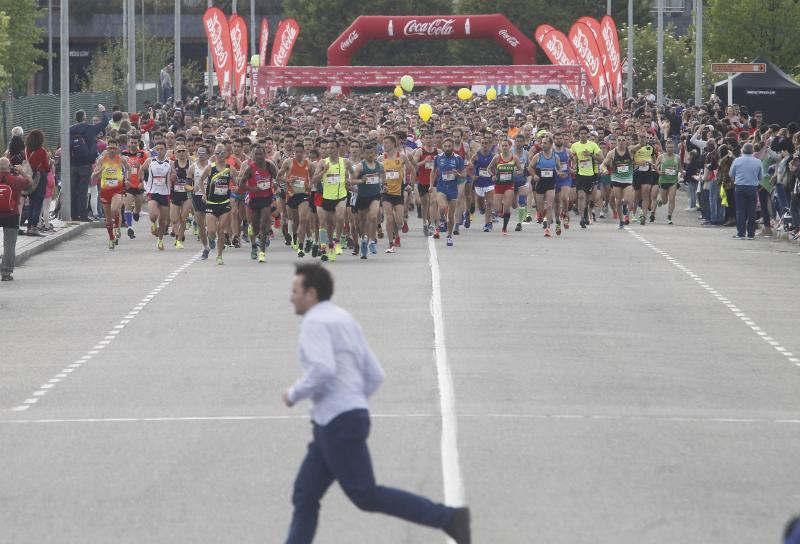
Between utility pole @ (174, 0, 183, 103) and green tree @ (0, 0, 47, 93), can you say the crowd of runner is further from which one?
green tree @ (0, 0, 47, 93)

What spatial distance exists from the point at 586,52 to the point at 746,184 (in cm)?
3004

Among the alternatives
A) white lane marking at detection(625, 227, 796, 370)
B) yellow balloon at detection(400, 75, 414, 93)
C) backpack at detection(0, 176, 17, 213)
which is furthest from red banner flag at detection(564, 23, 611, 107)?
backpack at detection(0, 176, 17, 213)

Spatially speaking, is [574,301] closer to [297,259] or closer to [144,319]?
[144,319]

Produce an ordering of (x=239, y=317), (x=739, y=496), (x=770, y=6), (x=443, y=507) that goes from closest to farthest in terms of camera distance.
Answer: (x=443, y=507)
(x=739, y=496)
(x=239, y=317)
(x=770, y=6)

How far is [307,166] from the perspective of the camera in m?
25.0

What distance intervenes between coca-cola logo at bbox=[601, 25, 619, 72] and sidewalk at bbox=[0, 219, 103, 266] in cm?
2606

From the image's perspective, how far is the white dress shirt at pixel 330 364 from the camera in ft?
25.6

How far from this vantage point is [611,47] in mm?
54812

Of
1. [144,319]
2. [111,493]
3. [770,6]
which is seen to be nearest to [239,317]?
[144,319]

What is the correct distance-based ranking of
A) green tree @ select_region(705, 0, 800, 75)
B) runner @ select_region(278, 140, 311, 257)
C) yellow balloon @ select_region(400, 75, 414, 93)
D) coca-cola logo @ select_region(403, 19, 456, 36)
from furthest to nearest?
coca-cola logo @ select_region(403, 19, 456, 36) → yellow balloon @ select_region(400, 75, 414, 93) → green tree @ select_region(705, 0, 800, 75) → runner @ select_region(278, 140, 311, 257)

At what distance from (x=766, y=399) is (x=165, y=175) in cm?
1507

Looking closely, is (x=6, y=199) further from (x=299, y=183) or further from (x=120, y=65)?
(x=120, y=65)

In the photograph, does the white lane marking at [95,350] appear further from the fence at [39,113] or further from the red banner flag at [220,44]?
the red banner flag at [220,44]

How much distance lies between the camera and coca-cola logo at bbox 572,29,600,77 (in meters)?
57.8
